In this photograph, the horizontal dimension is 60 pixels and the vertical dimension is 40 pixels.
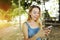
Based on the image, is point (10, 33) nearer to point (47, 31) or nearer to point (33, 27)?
point (33, 27)

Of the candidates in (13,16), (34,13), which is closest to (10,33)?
(13,16)

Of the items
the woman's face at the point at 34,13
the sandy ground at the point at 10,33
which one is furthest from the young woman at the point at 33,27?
the sandy ground at the point at 10,33

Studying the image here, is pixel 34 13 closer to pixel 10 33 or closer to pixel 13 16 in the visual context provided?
pixel 13 16

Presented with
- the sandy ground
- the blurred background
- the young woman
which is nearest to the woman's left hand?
the young woman

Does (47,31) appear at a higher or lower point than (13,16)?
lower

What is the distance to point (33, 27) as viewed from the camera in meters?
2.47

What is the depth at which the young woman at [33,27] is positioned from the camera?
8.04 feet

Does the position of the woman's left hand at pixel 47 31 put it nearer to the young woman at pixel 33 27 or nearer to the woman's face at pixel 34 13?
the young woman at pixel 33 27

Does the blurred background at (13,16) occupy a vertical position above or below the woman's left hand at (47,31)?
above

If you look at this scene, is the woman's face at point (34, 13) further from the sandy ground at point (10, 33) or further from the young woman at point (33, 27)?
the sandy ground at point (10, 33)

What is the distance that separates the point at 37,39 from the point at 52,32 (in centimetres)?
25

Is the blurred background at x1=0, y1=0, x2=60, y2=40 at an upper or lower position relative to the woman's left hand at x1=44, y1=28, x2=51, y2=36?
upper

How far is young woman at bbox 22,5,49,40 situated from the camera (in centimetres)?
245

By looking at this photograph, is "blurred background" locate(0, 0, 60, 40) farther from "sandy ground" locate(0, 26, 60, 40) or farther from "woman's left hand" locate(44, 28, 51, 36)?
"woman's left hand" locate(44, 28, 51, 36)
